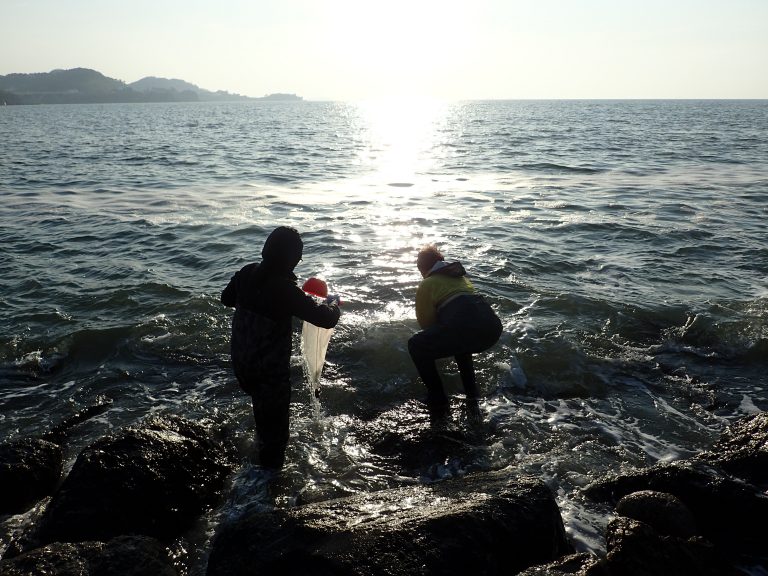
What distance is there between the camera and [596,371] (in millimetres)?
8625

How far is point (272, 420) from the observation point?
5820 mm

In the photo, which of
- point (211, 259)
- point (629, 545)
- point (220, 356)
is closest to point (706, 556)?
point (629, 545)

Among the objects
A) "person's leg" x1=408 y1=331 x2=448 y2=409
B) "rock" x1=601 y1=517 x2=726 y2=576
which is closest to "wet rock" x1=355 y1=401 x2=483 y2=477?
"person's leg" x1=408 y1=331 x2=448 y2=409

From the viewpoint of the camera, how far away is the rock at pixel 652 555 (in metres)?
3.96

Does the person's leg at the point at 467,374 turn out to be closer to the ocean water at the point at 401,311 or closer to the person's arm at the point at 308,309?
the ocean water at the point at 401,311

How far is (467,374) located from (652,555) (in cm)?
364

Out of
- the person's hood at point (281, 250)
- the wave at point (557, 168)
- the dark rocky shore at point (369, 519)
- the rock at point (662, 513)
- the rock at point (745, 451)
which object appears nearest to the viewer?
the dark rocky shore at point (369, 519)

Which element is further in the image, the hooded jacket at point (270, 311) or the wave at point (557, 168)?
the wave at point (557, 168)

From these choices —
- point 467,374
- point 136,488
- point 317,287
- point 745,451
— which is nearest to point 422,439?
point 467,374

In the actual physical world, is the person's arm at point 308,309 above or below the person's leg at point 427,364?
above

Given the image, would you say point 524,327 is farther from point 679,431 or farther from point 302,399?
point 302,399

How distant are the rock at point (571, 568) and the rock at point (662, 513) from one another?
766 mm

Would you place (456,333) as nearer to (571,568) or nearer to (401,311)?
(571,568)

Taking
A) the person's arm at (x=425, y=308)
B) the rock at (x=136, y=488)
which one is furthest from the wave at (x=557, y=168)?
the rock at (x=136, y=488)
